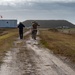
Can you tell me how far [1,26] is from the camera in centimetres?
11550

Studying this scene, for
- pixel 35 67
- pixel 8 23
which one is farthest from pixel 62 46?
pixel 8 23

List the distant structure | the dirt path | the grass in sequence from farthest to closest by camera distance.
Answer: the distant structure → the grass → the dirt path

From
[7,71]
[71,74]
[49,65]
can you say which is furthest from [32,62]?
[71,74]

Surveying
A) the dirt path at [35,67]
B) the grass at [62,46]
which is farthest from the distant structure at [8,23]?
the dirt path at [35,67]

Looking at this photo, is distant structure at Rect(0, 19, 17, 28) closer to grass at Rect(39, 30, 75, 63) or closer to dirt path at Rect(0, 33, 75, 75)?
grass at Rect(39, 30, 75, 63)

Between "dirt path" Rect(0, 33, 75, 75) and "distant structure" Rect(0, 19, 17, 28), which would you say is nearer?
"dirt path" Rect(0, 33, 75, 75)

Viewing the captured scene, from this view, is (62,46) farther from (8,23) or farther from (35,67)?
(8,23)

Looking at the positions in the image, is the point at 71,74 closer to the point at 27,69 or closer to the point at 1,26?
the point at 27,69

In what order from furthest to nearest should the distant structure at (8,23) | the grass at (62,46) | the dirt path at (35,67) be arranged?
the distant structure at (8,23) → the grass at (62,46) → the dirt path at (35,67)

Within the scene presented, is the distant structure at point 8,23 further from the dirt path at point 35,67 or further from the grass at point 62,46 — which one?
the dirt path at point 35,67

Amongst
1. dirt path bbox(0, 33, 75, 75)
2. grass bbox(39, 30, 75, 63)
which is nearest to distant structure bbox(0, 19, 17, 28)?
grass bbox(39, 30, 75, 63)

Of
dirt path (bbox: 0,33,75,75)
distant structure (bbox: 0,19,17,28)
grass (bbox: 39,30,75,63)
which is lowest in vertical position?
distant structure (bbox: 0,19,17,28)

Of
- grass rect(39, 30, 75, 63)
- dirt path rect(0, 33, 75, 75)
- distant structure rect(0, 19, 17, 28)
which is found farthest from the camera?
distant structure rect(0, 19, 17, 28)

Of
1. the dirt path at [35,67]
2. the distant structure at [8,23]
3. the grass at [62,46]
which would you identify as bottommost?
the distant structure at [8,23]
